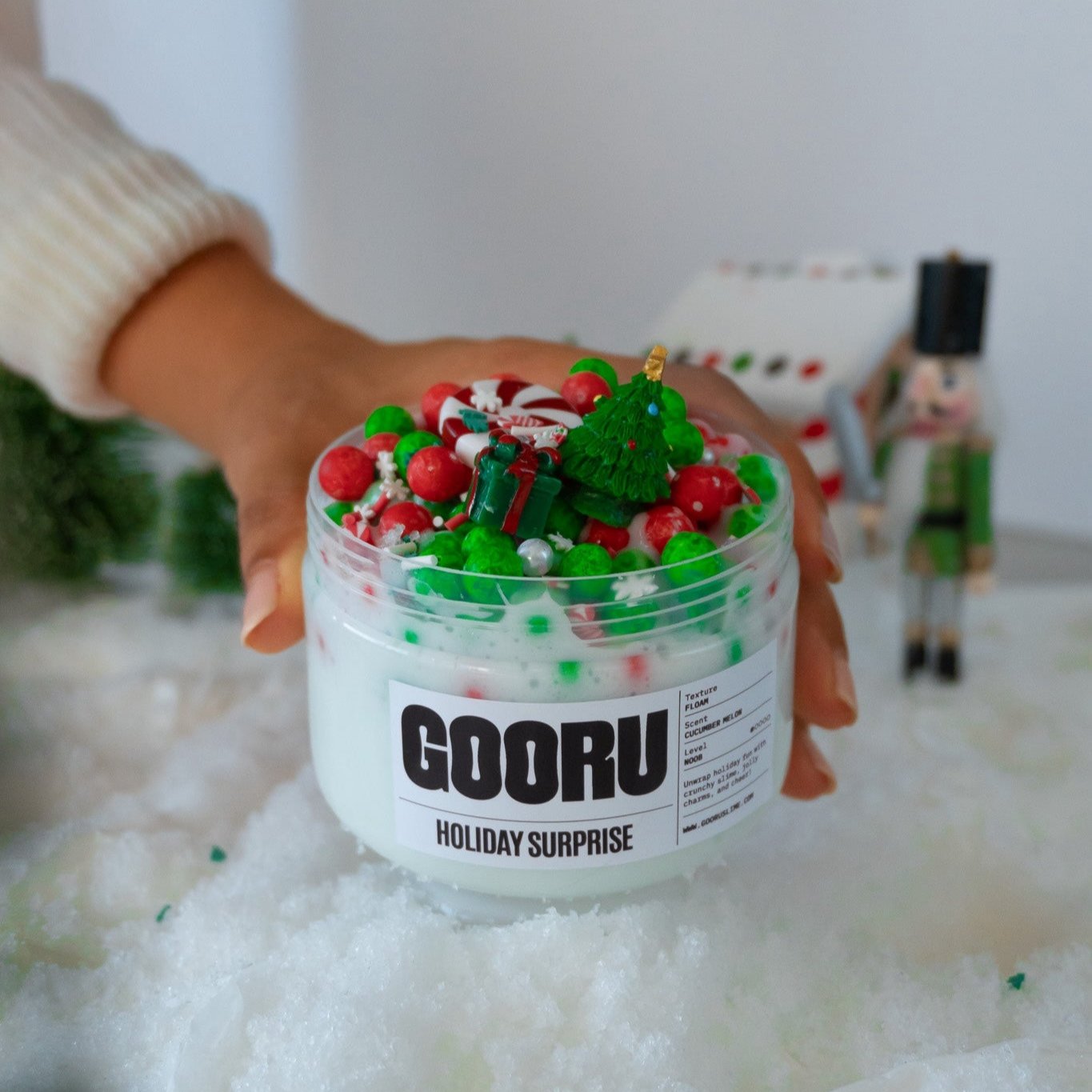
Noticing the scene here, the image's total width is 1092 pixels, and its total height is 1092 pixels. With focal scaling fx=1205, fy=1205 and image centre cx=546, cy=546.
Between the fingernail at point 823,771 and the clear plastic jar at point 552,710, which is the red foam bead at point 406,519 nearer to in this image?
the clear plastic jar at point 552,710

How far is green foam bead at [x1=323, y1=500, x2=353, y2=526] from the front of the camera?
495mm

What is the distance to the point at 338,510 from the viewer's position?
0.50 m

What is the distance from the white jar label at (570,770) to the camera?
1.44ft

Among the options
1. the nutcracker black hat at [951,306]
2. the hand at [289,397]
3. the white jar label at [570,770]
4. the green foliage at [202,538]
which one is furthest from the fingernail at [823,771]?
the green foliage at [202,538]

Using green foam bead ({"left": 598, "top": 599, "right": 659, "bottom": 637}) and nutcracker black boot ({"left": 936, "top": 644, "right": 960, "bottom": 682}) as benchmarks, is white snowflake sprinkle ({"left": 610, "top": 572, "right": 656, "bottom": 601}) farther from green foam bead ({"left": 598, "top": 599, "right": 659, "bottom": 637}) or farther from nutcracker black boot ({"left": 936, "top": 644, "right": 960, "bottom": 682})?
nutcracker black boot ({"left": 936, "top": 644, "right": 960, "bottom": 682})

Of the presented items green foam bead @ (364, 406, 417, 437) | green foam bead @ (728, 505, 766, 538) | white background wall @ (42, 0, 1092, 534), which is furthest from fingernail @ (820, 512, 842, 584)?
white background wall @ (42, 0, 1092, 534)

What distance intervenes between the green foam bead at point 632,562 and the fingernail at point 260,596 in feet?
0.53

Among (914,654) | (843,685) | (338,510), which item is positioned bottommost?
(914,654)

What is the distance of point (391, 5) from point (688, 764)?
81 centimetres

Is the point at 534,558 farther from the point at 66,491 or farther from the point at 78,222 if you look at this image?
the point at 66,491

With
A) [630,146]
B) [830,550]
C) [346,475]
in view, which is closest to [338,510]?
[346,475]

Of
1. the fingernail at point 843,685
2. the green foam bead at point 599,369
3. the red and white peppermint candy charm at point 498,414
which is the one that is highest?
the red and white peppermint candy charm at point 498,414

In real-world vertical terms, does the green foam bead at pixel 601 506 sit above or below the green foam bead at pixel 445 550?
above

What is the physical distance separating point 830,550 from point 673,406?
0.12m
